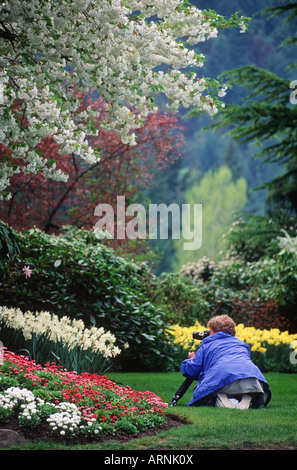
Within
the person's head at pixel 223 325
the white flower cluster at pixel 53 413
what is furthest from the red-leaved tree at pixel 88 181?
the white flower cluster at pixel 53 413

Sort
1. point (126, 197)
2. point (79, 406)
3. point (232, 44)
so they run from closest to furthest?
1. point (79, 406)
2. point (126, 197)
3. point (232, 44)

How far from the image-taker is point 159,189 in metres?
32.2

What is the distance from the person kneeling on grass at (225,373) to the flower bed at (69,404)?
0.50 m

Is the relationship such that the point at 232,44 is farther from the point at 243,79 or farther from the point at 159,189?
the point at 243,79

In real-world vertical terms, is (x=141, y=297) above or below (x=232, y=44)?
below

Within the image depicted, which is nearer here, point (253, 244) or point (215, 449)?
point (215, 449)

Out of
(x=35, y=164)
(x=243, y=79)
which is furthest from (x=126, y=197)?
(x=35, y=164)

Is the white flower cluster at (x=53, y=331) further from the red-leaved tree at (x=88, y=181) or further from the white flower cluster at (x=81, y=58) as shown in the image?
the red-leaved tree at (x=88, y=181)

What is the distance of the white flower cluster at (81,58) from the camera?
4.95 m

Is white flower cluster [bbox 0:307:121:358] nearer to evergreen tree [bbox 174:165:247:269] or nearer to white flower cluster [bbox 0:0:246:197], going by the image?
white flower cluster [bbox 0:0:246:197]

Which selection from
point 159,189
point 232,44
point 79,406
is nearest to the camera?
point 79,406

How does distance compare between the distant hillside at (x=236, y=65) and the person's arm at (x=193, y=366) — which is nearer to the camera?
the person's arm at (x=193, y=366)

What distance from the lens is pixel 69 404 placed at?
3672 millimetres
